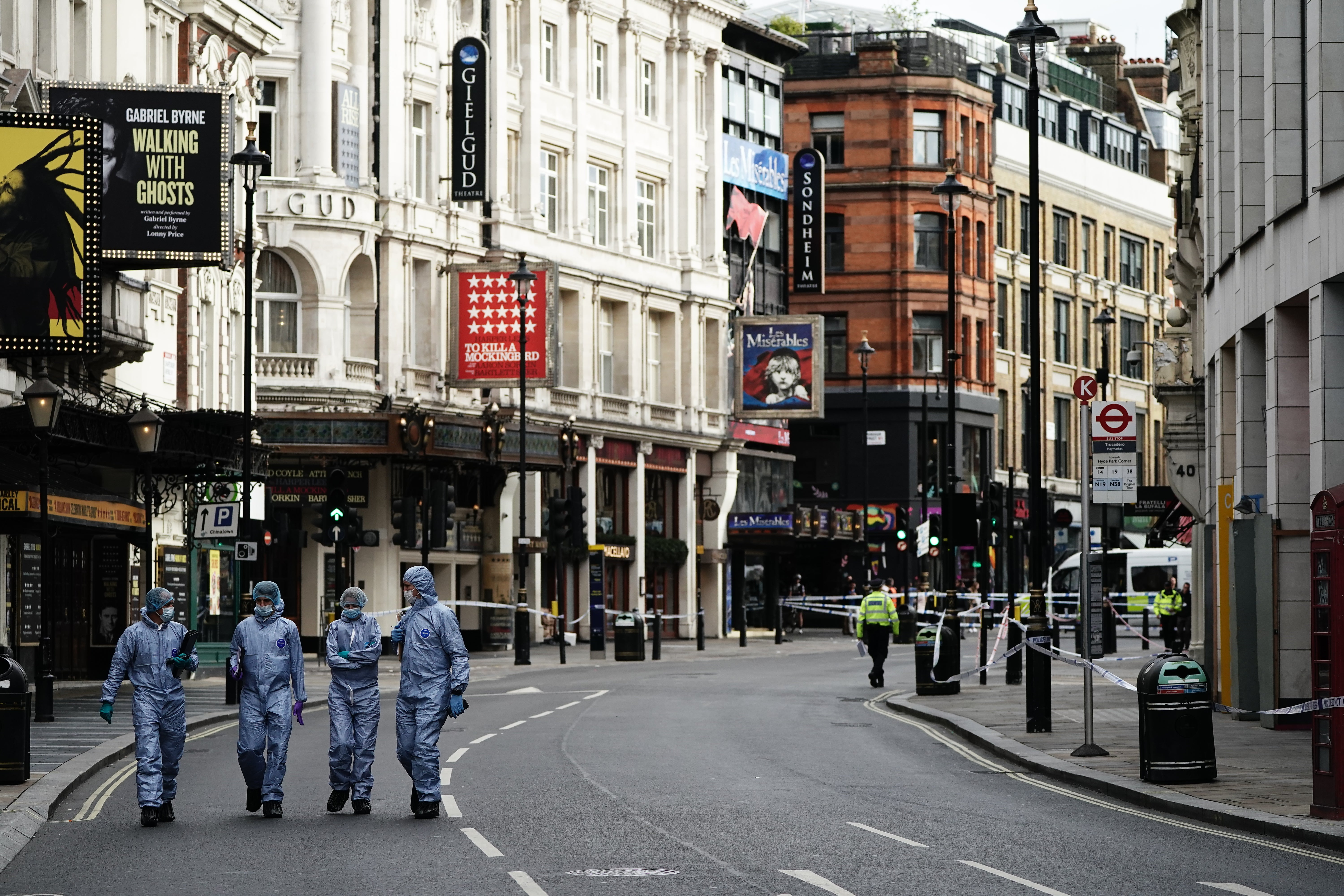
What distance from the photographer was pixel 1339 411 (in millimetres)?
24484

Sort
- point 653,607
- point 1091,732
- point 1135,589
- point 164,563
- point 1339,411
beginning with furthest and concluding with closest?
point 1135,589 → point 653,607 → point 164,563 → point 1339,411 → point 1091,732

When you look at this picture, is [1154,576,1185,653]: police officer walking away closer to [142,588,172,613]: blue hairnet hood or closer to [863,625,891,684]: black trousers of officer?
[863,625,891,684]: black trousers of officer

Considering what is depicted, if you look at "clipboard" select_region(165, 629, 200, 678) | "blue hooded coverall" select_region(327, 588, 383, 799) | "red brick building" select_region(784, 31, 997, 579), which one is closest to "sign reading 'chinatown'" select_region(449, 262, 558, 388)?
"red brick building" select_region(784, 31, 997, 579)

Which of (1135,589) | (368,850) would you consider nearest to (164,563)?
(368,850)

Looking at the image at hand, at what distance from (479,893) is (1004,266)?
265 feet

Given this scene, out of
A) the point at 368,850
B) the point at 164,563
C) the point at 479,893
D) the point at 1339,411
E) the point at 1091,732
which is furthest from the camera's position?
the point at 164,563

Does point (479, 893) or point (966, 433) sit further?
point (966, 433)

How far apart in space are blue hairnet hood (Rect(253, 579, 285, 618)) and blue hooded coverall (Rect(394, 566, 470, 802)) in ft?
3.73

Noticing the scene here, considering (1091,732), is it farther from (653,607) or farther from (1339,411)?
(653,607)

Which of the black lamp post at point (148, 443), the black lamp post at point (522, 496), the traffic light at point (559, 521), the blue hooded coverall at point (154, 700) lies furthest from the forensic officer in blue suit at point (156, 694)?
the black lamp post at point (522, 496)

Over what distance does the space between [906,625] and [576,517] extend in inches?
809

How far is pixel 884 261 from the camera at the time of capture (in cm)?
8650

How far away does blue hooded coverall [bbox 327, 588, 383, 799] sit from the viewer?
17828mm

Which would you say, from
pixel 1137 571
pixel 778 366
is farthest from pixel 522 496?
pixel 1137 571
